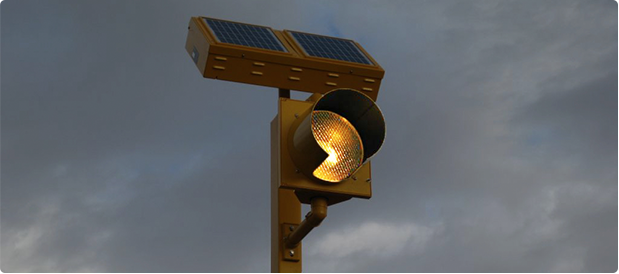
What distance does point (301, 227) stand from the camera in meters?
6.06

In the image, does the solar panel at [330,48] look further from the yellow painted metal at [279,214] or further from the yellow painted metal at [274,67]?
the yellow painted metal at [279,214]

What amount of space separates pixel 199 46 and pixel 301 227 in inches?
76.5

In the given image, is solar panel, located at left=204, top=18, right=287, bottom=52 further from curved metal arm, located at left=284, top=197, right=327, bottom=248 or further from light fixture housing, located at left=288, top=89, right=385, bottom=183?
curved metal arm, located at left=284, top=197, right=327, bottom=248

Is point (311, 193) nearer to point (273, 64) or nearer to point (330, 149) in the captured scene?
point (330, 149)

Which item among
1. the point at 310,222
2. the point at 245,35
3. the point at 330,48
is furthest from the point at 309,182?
the point at 330,48

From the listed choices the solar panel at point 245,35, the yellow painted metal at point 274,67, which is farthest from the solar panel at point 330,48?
the solar panel at point 245,35

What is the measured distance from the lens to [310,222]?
5.96m

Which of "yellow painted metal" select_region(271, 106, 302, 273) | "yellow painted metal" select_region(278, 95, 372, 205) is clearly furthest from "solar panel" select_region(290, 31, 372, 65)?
"yellow painted metal" select_region(278, 95, 372, 205)

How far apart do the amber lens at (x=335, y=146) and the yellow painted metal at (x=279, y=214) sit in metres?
0.30

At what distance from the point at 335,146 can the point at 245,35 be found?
66.9 inches

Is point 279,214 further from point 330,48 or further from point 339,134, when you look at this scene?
point 330,48

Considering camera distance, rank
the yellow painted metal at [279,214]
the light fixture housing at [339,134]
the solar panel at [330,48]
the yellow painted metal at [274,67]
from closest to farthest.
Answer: the light fixture housing at [339,134]
the yellow painted metal at [279,214]
the yellow painted metal at [274,67]
the solar panel at [330,48]

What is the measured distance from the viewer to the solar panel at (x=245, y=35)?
7215 millimetres

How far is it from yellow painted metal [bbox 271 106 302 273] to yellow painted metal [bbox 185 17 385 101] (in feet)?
1.82
